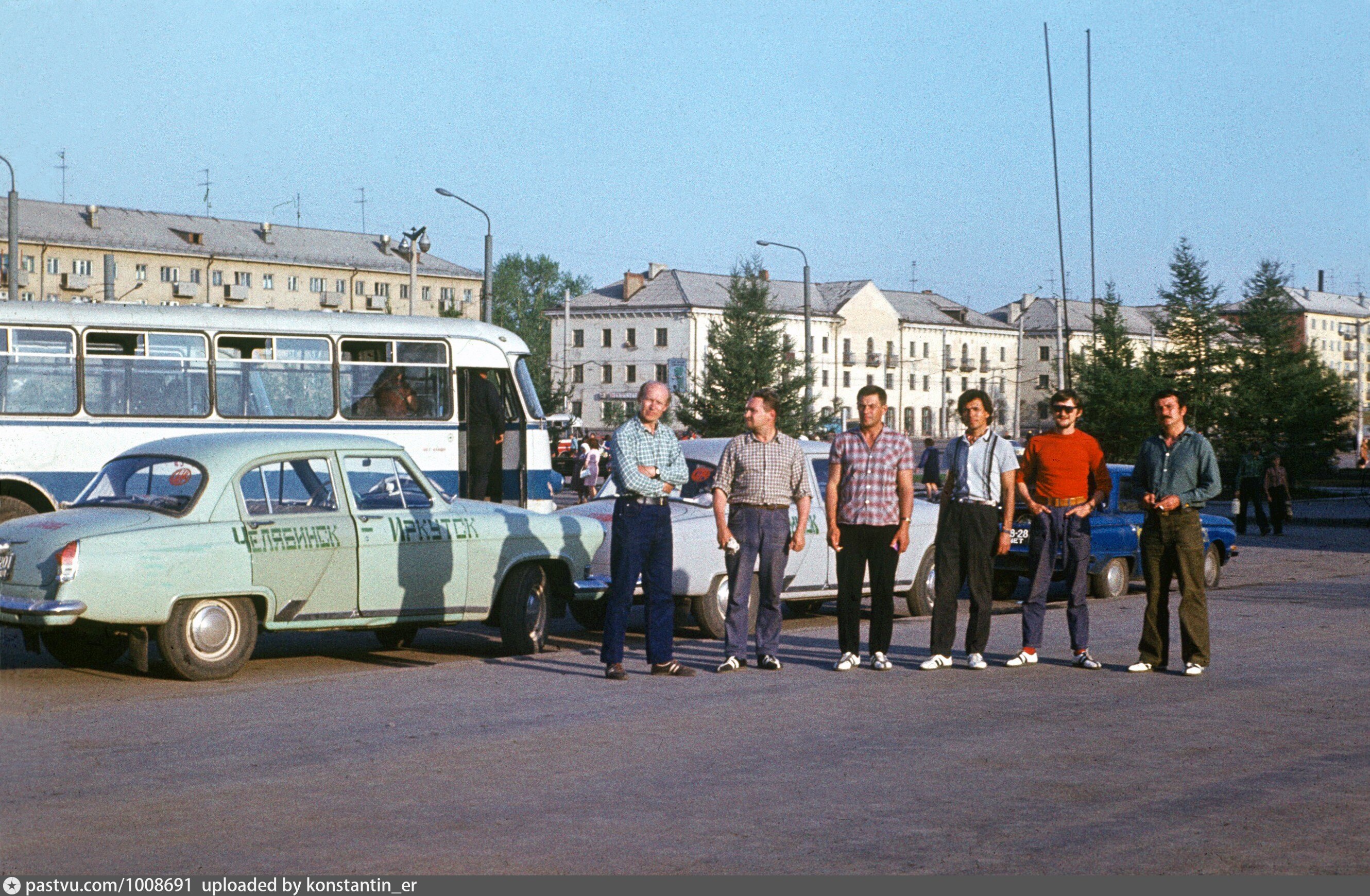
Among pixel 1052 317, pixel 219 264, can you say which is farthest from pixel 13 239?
pixel 1052 317

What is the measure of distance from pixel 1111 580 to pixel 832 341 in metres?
110

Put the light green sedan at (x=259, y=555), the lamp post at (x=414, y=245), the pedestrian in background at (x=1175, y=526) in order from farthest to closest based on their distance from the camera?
the lamp post at (x=414, y=245)
the pedestrian in background at (x=1175, y=526)
the light green sedan at (x=259, y=555)

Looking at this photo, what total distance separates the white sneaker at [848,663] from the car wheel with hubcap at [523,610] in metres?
2.29

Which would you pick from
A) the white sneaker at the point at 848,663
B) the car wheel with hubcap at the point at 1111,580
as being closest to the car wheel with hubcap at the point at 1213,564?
the car wheel with hubcap at the point at 1111,580

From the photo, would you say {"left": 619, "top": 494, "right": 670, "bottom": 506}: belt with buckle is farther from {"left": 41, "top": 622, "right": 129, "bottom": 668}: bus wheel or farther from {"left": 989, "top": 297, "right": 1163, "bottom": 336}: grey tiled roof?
{"left": 989, "top": 297, "right": 1163, "bottom": 336}: grey tiled roof

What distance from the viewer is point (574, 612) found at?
575 inches

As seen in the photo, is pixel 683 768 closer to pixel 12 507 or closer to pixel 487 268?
pixel 12 507

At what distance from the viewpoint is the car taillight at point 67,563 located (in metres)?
10.1

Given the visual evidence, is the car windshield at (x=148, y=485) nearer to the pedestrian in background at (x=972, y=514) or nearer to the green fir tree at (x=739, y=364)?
the pedestrian in background at (x=972, y=514)

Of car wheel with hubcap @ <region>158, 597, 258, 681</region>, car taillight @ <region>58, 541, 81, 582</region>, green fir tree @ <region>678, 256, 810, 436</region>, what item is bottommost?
car wheel with hubcap @ <region>158, 597, 258, 681</region>

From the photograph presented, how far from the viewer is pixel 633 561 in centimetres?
1075

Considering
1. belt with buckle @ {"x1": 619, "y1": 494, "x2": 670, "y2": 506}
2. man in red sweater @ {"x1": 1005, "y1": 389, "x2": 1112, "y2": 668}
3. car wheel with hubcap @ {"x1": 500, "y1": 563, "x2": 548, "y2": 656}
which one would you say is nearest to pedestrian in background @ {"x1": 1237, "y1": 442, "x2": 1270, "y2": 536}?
man in red sweater @ {"x1": 1005, "y1": 389, "x2": 1112, "y2": 668}

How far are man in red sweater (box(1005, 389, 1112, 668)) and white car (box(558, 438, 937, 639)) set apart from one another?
4.81 feet

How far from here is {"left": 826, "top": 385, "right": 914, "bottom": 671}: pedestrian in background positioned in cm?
1116
